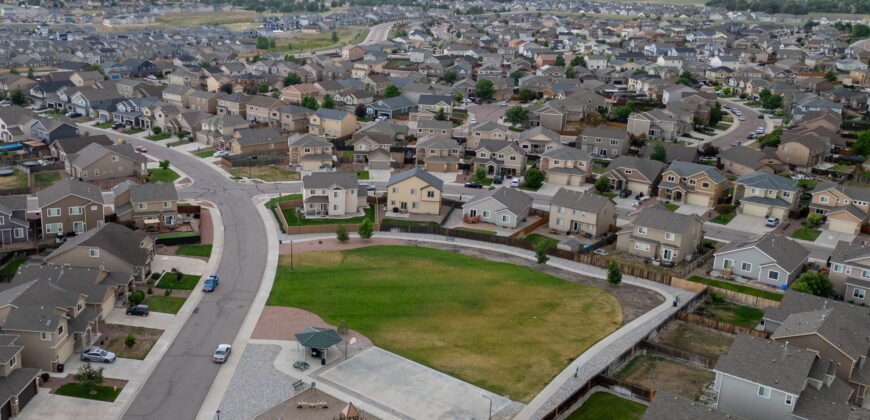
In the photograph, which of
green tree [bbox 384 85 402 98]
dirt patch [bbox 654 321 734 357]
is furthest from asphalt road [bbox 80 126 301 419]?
green tree [bbox 384 85 402 98]

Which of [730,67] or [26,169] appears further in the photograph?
[730,67]

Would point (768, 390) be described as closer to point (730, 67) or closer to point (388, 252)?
point (388, 252)

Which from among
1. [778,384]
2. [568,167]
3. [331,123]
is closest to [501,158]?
[568,167]

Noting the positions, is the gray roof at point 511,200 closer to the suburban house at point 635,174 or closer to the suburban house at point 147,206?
the suburban house at point 635,174

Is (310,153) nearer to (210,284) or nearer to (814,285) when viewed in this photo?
(210,284)

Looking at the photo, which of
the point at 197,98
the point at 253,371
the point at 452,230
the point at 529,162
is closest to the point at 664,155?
the point at 529,162
